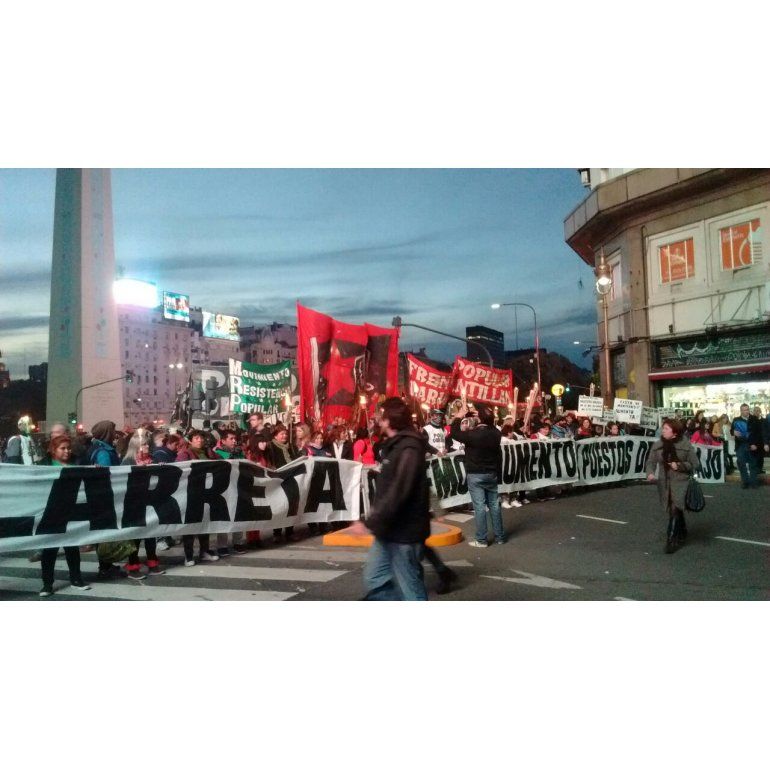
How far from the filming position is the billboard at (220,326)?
248 feet

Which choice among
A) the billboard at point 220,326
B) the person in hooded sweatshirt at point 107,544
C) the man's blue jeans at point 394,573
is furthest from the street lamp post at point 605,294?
the billboard at point 220,326

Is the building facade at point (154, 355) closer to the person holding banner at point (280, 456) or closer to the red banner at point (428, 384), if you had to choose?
the red banner at point (428, 384)

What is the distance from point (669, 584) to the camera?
6605 millimetres

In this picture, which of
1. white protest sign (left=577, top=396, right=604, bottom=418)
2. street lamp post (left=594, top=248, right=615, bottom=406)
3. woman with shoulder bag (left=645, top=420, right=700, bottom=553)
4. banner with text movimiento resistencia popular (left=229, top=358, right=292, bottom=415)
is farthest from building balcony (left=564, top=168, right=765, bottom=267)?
banner with text movimiento resistencia popular (left=229, top=358, right=292, bottom=415)

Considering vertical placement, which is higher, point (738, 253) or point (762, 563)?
point (738, 253)

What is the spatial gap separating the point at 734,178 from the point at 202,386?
18226 mm

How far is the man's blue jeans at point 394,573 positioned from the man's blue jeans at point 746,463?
35.5 feet

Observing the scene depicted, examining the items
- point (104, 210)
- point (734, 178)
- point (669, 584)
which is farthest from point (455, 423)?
point (104, 210)

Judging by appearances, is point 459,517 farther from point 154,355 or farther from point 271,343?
point 154,355

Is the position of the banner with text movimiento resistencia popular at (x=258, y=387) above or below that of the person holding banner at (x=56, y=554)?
above

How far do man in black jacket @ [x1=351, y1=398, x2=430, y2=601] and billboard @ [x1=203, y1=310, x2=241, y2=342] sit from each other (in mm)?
69246

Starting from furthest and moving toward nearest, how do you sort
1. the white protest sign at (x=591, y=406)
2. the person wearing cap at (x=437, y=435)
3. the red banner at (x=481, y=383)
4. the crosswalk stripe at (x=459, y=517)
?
the white protest sign at (x=591, y=406), the red banner at (x=481, y=383), the person wearing cap at (x=437, y=435), the crosswalk stripe at (x=459, y=517)

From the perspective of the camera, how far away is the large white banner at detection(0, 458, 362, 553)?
6.92 metres

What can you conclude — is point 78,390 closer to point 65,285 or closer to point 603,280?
point 65,285
